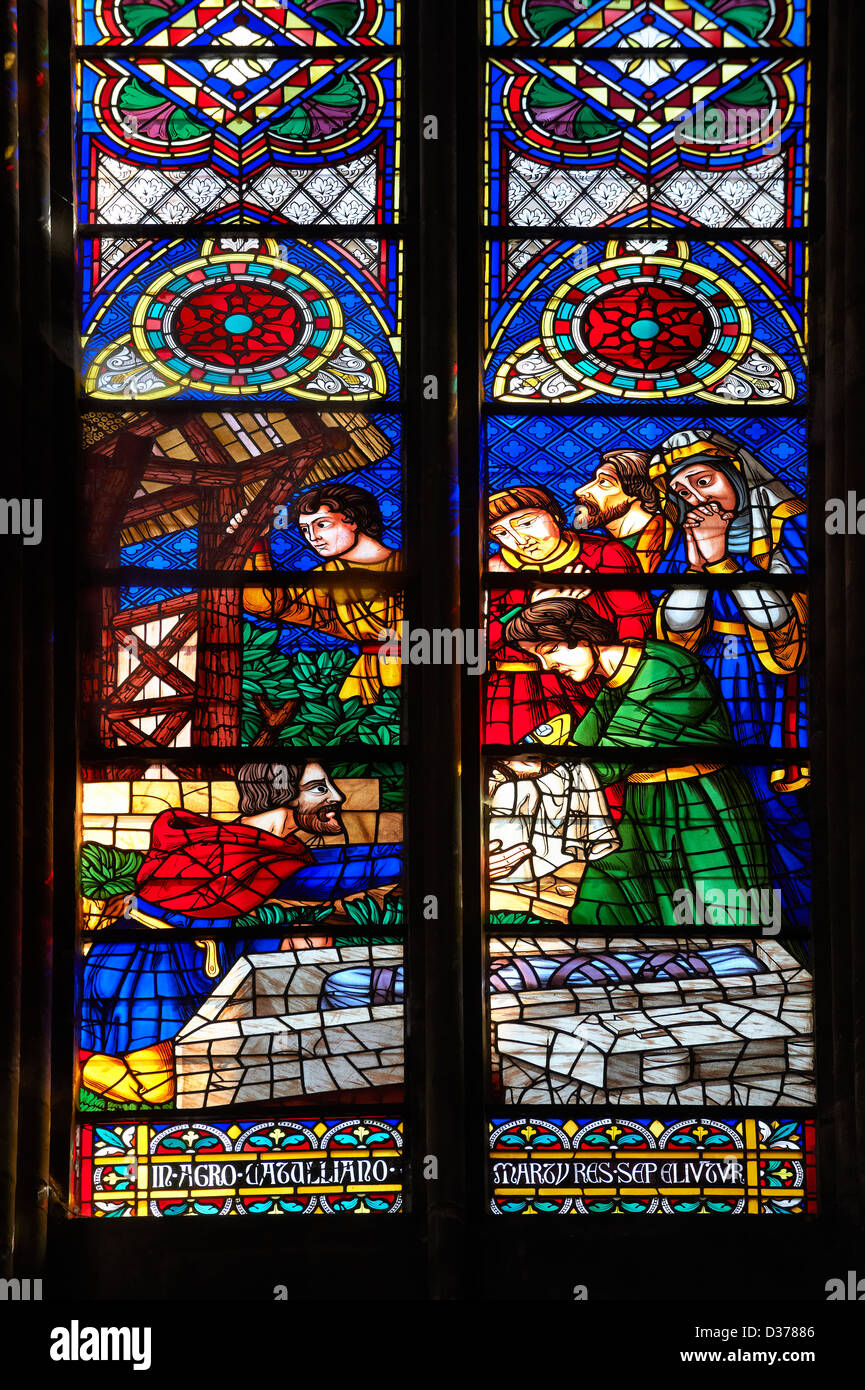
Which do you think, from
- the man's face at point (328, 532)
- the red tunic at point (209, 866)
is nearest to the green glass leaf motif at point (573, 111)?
the man's face at point (328, 532)

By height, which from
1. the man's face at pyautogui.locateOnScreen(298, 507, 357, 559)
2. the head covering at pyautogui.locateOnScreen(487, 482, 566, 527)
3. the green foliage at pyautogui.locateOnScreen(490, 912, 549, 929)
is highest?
the head covering at pyautogui.locateOnScreen(487, 482, 566, 527)

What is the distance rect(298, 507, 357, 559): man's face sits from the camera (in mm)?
4441

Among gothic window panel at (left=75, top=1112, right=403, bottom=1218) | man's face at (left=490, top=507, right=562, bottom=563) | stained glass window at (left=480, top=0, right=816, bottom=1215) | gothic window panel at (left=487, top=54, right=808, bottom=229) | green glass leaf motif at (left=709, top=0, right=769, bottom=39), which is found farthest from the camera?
green glass leaf motif at (left=709, top=0, right=769, bottom=39)

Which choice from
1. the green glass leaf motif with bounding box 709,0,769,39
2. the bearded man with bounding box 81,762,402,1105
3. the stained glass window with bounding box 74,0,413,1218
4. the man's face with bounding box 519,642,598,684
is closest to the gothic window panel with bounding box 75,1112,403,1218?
the stained glass window with bounding box 74,0,413,1218

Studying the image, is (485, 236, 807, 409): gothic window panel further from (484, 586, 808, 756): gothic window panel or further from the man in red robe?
(484, 586, 808, 756): gothic window panel

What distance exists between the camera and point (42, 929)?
414 cm

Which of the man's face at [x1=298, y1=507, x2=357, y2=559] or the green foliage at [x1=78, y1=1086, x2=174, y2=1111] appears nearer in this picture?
the green foliage at [x1=78, y1=1086, x2=174, y2=1111]

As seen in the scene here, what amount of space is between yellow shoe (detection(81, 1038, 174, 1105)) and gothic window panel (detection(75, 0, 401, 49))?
2.67 metres

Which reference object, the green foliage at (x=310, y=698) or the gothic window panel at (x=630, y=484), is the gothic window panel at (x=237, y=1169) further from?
the gothic window panel at (x=630, y=484)

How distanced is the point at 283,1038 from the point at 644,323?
209 centimetres

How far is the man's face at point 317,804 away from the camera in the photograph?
14.3ft

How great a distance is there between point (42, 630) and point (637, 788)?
5.09ft
